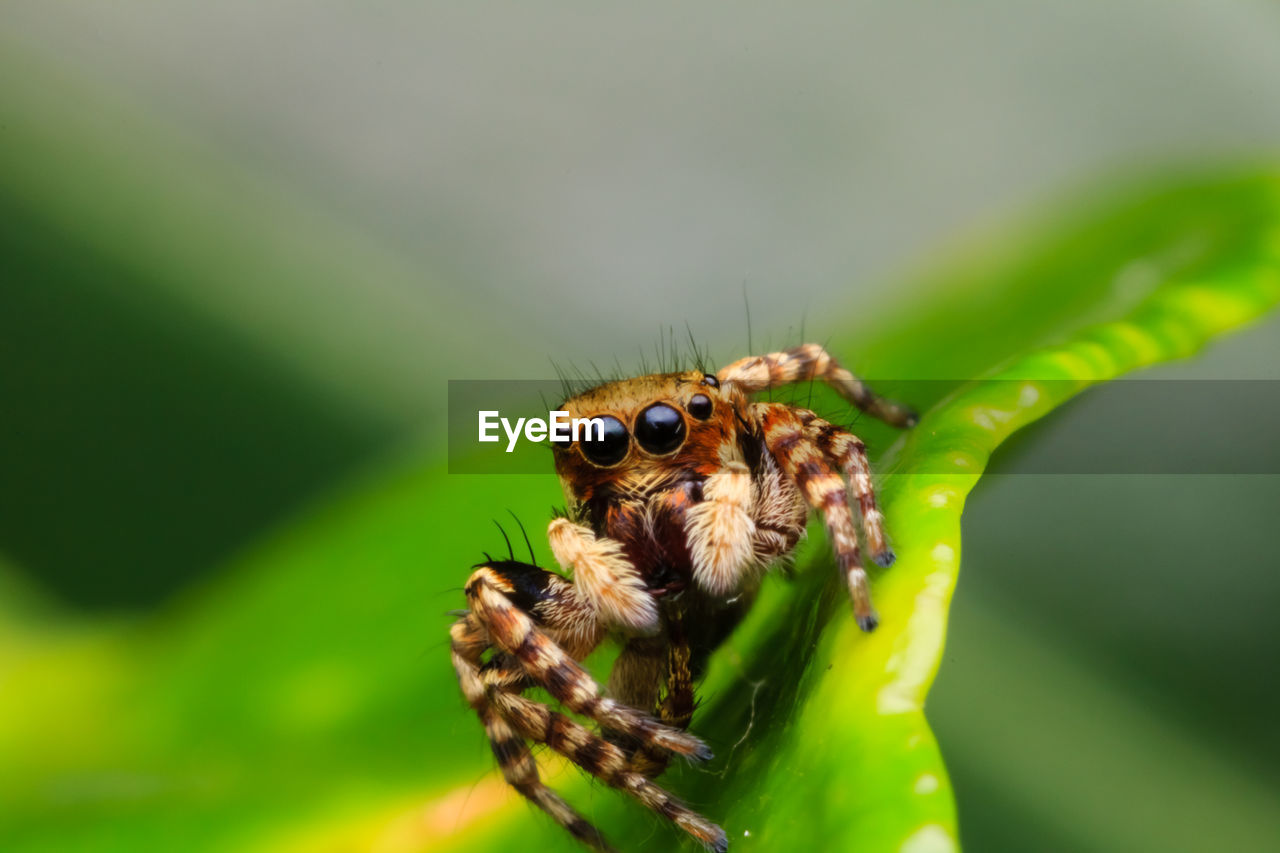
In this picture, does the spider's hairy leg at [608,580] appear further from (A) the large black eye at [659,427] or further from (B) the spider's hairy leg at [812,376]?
(B) the spider's hairy leg at [812,376]

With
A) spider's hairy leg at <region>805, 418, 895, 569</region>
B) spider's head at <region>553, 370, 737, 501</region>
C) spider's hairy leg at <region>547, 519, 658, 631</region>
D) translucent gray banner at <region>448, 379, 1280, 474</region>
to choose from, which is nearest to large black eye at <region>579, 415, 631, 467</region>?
spider's head at <region>553, 370, 737, 501</region>

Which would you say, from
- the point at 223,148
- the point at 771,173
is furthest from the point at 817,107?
the point at 223,148

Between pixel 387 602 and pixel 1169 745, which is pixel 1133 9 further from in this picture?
pixel 387 602

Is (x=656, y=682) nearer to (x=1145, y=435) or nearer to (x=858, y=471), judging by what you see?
(x=858, y=471)

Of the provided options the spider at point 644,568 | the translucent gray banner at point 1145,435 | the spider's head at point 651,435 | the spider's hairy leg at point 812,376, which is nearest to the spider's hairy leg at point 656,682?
the spider at point 644,568

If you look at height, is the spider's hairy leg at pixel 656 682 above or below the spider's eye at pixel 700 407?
below
